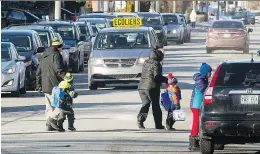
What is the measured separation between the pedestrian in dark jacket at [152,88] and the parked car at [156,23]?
96.9 feet

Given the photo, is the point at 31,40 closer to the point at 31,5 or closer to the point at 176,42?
the point at 176,42

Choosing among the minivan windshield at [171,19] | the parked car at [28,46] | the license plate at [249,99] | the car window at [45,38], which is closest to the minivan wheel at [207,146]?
the license plate at [249,99]

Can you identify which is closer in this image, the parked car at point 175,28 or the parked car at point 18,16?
the parked car at point 18,16

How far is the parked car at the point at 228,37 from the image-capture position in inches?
1706

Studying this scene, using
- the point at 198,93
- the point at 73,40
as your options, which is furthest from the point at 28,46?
the point at 198,93

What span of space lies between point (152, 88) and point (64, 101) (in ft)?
5.45

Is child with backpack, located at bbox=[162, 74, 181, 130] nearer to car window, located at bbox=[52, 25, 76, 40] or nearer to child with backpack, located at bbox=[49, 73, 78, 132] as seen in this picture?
child with backpack, located at bbox=[49, 73, 78, 132]

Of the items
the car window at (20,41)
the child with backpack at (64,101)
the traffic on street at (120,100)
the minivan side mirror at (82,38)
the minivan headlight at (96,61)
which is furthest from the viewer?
the minivan side mirror at (82,38)

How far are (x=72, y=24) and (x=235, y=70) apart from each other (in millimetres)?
22207

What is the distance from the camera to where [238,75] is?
14.0 metres

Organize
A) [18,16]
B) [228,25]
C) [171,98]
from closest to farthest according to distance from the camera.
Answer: [171,98]
[228,25]
[18,16]

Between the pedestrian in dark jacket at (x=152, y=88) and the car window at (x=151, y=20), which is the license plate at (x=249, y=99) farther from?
the car window at (x=151, y=20)

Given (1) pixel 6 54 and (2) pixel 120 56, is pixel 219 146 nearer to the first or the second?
(1) pixel 6 54

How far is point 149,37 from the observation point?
27.4 metres
